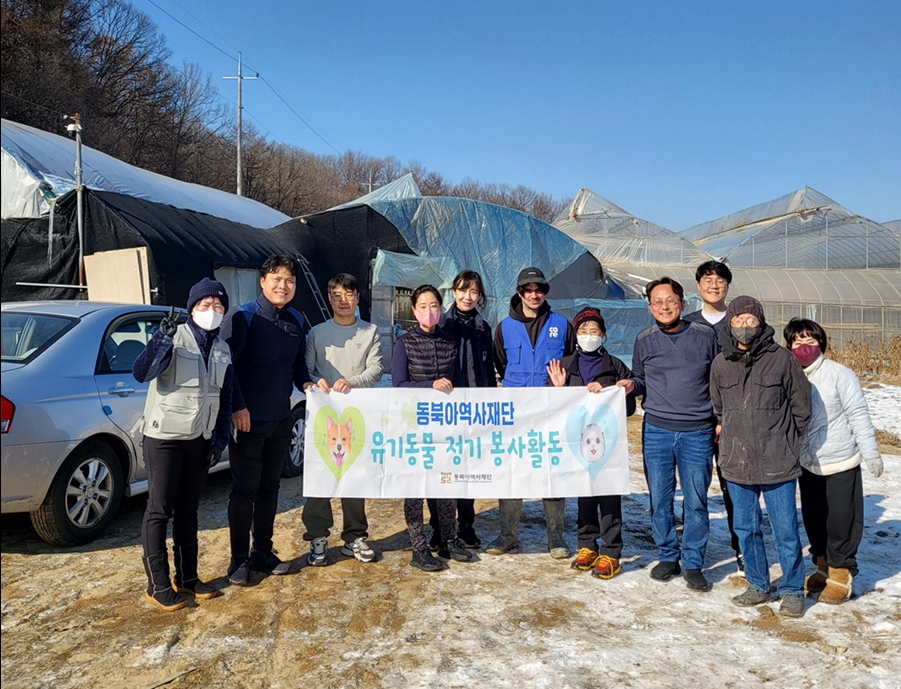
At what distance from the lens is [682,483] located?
169 inches

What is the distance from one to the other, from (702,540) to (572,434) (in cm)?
103

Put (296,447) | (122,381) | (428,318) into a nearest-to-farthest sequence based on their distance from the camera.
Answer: (428,318), (122,381), (296,447)

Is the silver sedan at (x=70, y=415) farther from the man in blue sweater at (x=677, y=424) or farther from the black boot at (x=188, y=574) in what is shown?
the man in blue sweater at (x=677, y=424)

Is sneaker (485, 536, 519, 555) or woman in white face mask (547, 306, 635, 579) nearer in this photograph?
woman in white face mask (547, 306, 635, 579)

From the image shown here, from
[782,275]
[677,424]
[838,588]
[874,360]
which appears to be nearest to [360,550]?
[677,424]

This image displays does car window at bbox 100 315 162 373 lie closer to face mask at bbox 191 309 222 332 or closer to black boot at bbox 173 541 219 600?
face mask at bbox 191 309 222 332

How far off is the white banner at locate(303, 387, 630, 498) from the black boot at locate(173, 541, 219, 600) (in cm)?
94

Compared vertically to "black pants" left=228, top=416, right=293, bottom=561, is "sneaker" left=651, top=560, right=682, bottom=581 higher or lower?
lower

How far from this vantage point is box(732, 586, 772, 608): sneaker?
395 centimetres

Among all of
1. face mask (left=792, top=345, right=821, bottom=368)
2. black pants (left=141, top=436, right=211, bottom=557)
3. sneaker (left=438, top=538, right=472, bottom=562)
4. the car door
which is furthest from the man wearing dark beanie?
the car door

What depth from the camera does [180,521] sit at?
12.6ft

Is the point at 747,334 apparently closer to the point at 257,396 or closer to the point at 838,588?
the point at 838,588

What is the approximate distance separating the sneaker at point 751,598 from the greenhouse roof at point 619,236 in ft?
72.0

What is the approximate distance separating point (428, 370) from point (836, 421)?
249 centimetres
